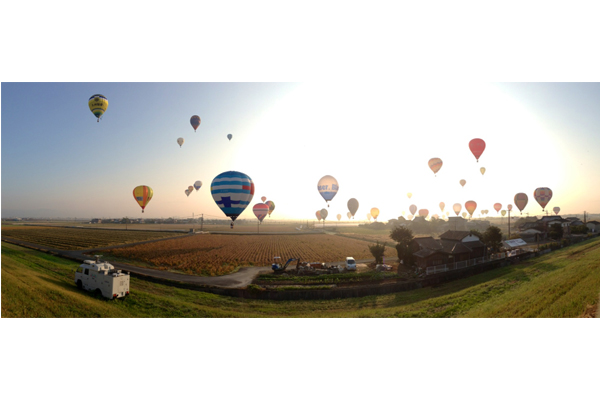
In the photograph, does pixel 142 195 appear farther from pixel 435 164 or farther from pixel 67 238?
pixel 435 164

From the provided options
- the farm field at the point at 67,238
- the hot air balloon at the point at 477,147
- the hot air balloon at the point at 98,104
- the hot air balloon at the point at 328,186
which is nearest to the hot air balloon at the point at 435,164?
the hot air balloon at the point at 477,147

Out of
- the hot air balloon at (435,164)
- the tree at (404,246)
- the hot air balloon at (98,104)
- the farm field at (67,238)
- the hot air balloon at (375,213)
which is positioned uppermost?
the hot air balloon at (98,104)

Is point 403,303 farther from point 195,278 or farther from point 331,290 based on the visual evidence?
point 195,278

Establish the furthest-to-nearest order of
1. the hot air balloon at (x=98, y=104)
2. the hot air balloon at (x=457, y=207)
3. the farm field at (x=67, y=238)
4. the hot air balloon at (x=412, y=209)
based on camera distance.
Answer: the hot air balloon at (x=412, y=209) → the hot air balloon at (x=457, y=207) → the farm field at (x=67, y=238) → the hot air balloon at (x=98, y=104)

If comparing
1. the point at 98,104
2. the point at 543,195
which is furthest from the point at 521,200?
the point at 98,104

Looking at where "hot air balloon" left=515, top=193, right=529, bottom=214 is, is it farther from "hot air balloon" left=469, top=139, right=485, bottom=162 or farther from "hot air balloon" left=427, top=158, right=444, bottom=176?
"hot air balloon" left=469, top=139, right=485, bottom=162

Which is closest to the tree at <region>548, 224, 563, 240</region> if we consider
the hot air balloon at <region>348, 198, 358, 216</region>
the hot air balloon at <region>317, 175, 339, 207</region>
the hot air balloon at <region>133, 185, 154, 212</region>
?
the hot air balloon at <region>348, 198, 358, 216</region>

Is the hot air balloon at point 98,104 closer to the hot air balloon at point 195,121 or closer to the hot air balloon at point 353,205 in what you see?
the hot air balloon at point 195,121
